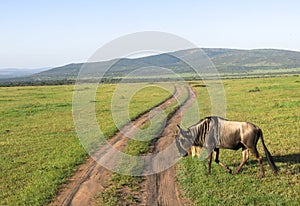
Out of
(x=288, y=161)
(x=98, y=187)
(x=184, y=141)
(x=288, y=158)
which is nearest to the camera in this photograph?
(x=98, y=187)

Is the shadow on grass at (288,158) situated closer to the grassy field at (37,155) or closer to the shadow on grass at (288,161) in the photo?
the shadow on grass at (288,161)

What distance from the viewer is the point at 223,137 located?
11914 millimetres

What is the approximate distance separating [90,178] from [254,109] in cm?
2013

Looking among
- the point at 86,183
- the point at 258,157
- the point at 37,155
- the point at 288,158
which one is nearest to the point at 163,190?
the point at 86,183

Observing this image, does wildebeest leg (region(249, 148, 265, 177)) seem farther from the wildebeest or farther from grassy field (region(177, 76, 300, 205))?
grassy field (region(177, 76, 300, 205))

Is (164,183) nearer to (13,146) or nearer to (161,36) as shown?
(161,36)

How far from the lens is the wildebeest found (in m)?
11.7

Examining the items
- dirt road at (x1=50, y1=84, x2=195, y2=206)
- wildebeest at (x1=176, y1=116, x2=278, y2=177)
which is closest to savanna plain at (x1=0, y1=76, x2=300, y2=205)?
dirt road at (x1=50, y1=84, x2=195, y2=206)

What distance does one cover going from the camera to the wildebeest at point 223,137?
459 inches

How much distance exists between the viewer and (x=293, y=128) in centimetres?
1958

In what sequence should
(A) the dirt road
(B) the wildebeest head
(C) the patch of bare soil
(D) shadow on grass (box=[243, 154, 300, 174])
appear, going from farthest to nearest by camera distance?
(D) shadow on grass (box=[243, 154, 300, 174]) → (B) the wildebeest head → (A) the dirt road → (C) the patch of bare soil

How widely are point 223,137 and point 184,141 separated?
1.42 meters

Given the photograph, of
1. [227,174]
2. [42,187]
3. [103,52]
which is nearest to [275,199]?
[227,174]

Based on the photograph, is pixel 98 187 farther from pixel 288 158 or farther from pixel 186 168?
pixel 288 158
